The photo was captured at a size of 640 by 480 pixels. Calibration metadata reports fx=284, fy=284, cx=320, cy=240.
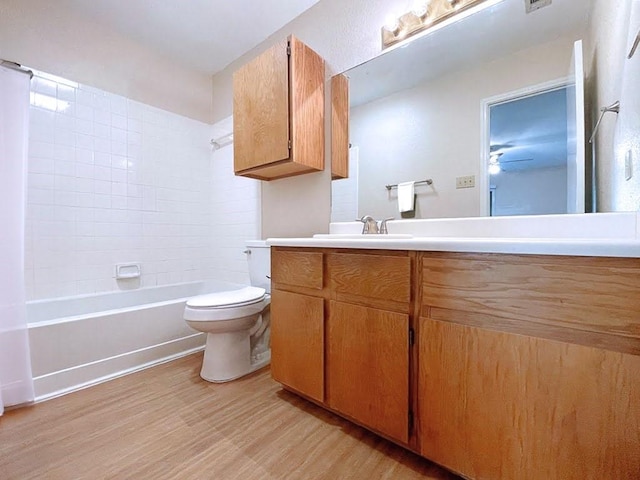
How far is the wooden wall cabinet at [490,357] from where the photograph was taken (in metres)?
0.68

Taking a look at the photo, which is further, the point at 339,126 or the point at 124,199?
the point at 124,199

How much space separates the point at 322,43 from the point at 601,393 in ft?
7.01

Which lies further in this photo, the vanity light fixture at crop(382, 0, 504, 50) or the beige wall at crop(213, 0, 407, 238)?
the beige wall at crop(213, 0, 407, 238)

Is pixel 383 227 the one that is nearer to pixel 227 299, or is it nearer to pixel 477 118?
pixel 477 118

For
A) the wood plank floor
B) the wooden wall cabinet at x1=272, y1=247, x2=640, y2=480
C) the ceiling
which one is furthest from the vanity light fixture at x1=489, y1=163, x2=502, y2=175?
the ceiling

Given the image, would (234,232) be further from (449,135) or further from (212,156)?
(449,135)

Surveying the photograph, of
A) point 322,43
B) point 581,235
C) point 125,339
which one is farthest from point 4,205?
point 581,235

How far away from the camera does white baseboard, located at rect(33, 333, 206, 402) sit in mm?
1499

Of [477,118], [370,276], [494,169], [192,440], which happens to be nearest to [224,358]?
[192,440]

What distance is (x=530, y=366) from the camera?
0.77 m

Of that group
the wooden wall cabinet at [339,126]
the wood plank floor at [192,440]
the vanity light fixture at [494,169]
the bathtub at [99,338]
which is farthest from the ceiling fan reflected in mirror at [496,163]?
the bathtub at [99,338]

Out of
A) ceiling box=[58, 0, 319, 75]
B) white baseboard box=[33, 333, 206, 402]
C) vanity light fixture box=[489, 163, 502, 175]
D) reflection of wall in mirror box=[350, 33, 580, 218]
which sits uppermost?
ceiling box=[58, 0, 319, 75]

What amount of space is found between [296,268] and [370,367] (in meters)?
0.55

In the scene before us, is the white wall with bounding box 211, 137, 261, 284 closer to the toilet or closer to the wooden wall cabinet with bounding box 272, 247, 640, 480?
the toilet
